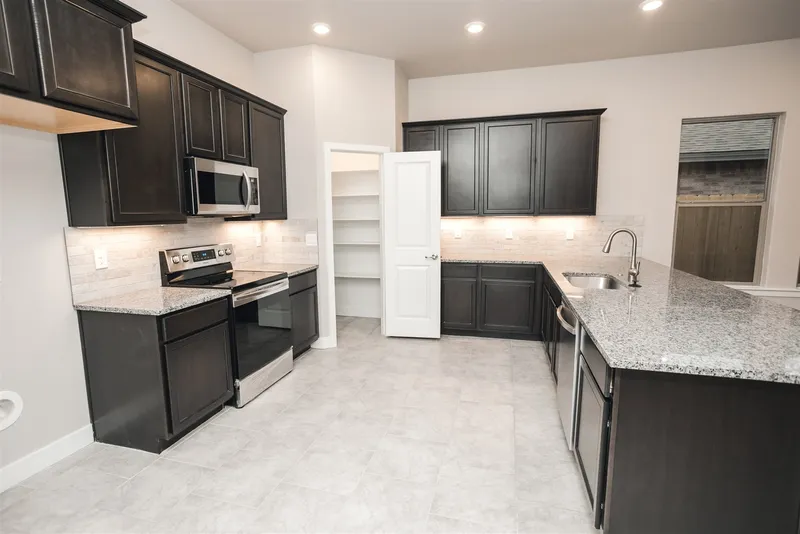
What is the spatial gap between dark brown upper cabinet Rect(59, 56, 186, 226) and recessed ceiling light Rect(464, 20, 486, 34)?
240cm

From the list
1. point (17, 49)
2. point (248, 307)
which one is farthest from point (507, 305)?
point (17, 49)

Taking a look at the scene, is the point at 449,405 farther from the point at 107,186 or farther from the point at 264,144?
the point at 264,144

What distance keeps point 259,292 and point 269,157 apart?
4.67 ft

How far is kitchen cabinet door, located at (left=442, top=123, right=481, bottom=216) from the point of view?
4336mm

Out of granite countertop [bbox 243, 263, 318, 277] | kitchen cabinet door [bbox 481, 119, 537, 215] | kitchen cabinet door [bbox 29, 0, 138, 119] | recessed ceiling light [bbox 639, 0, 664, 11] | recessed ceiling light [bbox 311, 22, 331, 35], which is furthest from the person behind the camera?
kitchen cabinet door [bbox 481, 119, 537, 215]

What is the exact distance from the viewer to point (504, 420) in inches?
104

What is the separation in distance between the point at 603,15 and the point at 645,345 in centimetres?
307

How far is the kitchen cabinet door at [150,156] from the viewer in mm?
2248

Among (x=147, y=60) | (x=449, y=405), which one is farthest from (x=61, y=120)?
(x=449, y=405)

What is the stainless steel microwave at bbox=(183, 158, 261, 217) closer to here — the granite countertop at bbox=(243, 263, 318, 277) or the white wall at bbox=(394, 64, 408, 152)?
the granite countertop at bbox=(243, 263, 318, 277)

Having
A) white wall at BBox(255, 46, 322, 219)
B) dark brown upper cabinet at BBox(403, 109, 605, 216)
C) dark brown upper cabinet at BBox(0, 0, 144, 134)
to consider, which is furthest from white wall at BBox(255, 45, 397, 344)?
dark brown upper cabinet at BBox(0, 0, 144, 134)

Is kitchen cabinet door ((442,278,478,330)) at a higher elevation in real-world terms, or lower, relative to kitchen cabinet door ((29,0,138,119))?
lower

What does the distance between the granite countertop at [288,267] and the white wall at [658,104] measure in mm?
2616

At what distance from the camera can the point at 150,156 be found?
2432 mm
